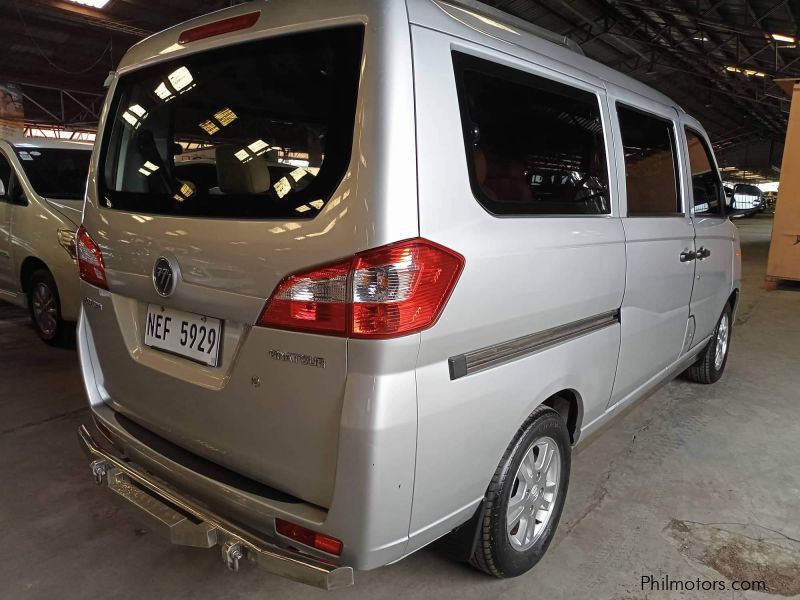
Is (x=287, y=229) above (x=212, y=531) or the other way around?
above

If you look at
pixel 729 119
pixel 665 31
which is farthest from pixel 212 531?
pixel 729 119

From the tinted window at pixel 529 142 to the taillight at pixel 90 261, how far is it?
1.35m

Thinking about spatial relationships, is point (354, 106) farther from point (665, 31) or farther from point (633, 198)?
point (665, 31)

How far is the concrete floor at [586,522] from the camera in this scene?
212 centimetres

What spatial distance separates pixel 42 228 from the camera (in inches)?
182

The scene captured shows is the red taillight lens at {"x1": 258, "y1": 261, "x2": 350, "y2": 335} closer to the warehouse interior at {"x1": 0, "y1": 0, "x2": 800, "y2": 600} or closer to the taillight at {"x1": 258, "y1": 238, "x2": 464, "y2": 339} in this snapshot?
the taillight at {"x1": 258, "y1": 238, "x2": 464, "y2": 339}

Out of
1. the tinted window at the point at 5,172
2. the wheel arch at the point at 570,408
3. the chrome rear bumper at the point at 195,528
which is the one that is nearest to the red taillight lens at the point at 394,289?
the chrome rear bumper at the point at 195,528

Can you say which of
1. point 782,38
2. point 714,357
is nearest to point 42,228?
point 714,357

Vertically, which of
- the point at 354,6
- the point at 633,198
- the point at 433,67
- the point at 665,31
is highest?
the point at 665,31

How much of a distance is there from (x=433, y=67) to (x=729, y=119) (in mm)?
35618

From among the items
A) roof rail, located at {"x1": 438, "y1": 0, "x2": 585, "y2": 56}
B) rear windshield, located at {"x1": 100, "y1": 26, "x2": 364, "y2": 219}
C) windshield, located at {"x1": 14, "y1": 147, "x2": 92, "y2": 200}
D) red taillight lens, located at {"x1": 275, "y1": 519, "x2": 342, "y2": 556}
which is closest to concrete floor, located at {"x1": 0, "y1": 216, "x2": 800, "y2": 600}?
red taillight lens, located at {"x1": 275, "y1": 519, "x2": 342, "y2": 556}

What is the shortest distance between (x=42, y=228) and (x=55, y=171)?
679 millimetres

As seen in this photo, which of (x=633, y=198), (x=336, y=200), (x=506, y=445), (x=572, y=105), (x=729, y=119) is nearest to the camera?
(x=336, y=200)

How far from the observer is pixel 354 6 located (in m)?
1.47
